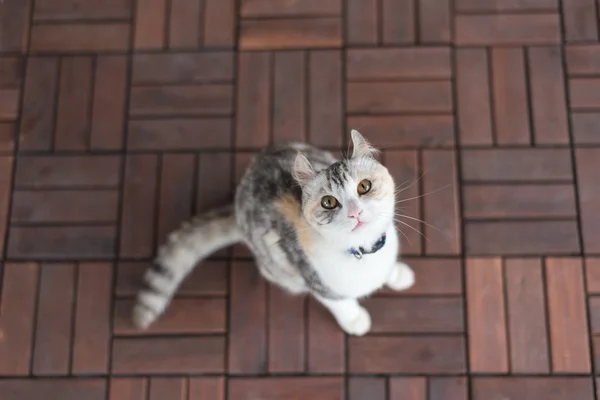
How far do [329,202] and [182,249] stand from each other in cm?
47

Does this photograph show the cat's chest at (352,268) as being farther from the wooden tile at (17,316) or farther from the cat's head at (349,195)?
the wooden tile at (17,316)

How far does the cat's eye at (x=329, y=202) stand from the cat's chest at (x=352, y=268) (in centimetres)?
10

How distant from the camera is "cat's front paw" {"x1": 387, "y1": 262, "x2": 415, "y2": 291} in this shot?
136 cm

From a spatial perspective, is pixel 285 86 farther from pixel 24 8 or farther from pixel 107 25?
pixel 24 8

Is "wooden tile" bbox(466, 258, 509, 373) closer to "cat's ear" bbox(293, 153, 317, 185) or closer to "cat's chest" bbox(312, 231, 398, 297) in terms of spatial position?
"cat's chest" bbox(312, 231, 398, 297)

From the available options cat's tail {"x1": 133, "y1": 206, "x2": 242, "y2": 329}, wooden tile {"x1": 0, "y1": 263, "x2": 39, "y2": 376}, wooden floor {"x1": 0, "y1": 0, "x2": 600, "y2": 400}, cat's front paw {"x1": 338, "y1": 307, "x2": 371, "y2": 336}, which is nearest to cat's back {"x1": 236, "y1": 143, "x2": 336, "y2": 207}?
cat's tail {"x1": 133, "y1": 206, "x2": 242, "y2": 329}

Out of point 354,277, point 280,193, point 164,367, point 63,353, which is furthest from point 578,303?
point 63,353

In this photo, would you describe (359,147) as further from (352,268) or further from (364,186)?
(352,268)

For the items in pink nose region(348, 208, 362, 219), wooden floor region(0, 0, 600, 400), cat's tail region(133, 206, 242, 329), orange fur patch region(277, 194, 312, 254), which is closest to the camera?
pink nose region(348, 208, 362, 219)

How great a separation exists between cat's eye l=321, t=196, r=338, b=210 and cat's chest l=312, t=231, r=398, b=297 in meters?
0.10

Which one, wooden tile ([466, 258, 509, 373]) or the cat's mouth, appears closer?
the cat's mouth

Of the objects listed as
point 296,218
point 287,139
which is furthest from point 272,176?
point 287,139

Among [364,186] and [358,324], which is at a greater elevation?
[364,186]

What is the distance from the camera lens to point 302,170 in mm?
990
